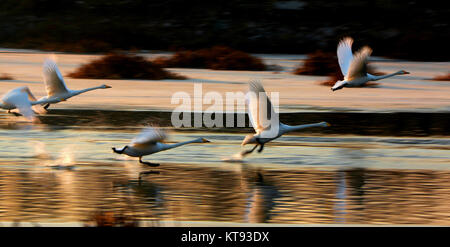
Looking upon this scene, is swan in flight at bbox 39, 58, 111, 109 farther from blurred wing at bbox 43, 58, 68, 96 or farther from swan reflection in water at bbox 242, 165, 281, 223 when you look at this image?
swan reflection in water at bbox 242, 165, 281, 223

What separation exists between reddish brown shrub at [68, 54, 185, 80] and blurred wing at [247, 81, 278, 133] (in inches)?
627

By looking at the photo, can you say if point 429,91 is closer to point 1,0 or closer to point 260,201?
point 260,201

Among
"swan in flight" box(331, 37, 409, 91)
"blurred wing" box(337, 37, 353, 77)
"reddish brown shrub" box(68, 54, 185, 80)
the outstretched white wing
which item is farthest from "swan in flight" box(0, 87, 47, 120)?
"reddish brown shrub" box(68, 54, 185, 80)

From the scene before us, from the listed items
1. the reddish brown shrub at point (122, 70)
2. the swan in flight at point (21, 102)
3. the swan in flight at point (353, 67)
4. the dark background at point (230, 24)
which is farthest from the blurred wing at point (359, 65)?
the dark background at point (230, 24)

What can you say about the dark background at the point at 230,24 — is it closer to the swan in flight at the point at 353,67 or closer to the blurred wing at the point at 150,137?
the swan in flight at the point at 353,67

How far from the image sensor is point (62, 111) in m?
19.7

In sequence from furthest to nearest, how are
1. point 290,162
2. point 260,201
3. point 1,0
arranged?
1. point 1,0
2. point 290,162
3. point 260,201

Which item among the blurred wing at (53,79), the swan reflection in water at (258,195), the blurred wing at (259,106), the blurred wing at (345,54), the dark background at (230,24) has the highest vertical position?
the dark background at (230,24)

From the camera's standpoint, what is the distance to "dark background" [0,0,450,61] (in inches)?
1890

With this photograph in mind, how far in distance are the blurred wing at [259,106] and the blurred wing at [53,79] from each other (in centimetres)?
416

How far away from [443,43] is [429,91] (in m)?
20.3

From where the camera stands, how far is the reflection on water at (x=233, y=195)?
9383 mm

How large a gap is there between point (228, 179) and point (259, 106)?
42.2 inches
